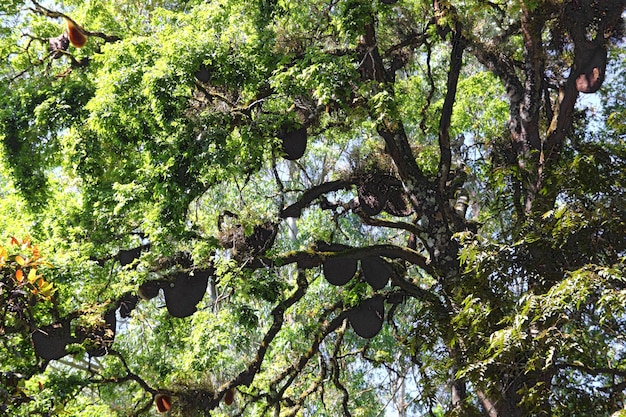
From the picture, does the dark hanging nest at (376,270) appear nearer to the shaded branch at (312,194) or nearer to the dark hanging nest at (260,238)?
the shaded branch at (312,194)

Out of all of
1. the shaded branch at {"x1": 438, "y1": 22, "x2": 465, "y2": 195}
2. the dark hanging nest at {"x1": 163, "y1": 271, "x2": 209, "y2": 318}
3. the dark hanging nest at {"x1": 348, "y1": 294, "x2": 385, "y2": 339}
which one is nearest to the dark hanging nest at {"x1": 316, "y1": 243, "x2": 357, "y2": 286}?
the dark hanging nest at {"x1": 348, "y1": 294, "x2": 385, "y2": 339}

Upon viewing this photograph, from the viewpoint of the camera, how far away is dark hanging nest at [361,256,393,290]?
284 inches

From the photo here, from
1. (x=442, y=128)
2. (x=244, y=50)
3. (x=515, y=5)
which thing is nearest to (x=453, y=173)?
(x=442, y=128)

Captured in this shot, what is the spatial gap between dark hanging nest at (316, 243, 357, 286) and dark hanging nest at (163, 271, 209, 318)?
1127mm

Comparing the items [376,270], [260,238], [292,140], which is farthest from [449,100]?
[260,238]

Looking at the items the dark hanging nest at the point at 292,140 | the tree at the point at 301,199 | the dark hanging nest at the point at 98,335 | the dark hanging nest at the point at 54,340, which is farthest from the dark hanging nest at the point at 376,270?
the dark hanging nest at the point at 54,340

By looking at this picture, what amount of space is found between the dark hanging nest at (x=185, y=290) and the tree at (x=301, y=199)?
0.02 m

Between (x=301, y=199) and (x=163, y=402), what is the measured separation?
2134 millimetres

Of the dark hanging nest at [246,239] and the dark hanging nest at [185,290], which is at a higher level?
the dark hanging nest at [246,239]

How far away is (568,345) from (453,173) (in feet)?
10.7

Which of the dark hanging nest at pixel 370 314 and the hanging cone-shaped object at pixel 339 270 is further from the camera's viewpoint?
the dark hanging nest at pixel 370 314

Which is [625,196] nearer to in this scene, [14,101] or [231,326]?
[231,326]

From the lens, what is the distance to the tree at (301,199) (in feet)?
18.0

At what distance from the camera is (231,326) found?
6980mm
